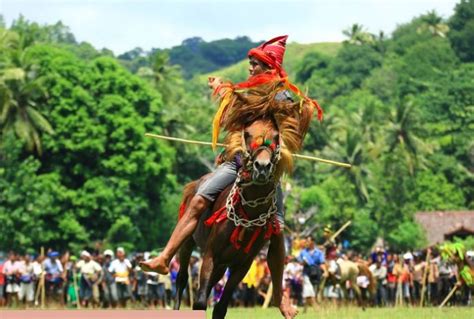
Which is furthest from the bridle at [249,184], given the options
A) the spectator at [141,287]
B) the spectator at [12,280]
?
the spectator at [12,280]

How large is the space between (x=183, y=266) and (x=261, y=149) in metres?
4.49

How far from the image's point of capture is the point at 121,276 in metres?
33.2

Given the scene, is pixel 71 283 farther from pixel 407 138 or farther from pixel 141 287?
pixel 407 138

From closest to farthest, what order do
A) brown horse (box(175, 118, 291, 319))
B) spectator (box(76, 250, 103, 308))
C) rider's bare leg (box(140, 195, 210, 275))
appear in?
1. brown horse (box(175, 118, 291, 319))
2. rider's bare leg (box(140, 195, 210, 275))
3. spectator (box(76, 250, 103, 308))

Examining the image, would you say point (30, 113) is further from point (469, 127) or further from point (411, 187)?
point (469, 127)

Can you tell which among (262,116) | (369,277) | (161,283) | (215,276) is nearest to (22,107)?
(161,283)

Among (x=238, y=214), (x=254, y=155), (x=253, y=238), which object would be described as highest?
(x=254, y=155)

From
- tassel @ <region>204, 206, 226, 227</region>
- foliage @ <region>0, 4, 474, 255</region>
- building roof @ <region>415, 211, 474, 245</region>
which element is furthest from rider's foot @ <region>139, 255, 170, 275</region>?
building roof @ <region>415, 211, 474, 245</region>

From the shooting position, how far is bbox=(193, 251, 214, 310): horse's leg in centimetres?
1275

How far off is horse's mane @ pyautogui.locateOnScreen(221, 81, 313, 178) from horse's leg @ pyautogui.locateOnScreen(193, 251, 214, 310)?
43.1 inches

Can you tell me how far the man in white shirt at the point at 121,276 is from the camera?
3319cm

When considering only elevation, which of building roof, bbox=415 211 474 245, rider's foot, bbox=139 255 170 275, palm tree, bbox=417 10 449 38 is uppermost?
palm tree, bbox=417 10 449 38

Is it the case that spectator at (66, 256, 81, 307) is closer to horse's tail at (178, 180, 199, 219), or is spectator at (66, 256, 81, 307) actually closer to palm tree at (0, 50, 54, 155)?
horse's tail at (178, 180, 199, 219)

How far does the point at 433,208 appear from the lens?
9625 cm
